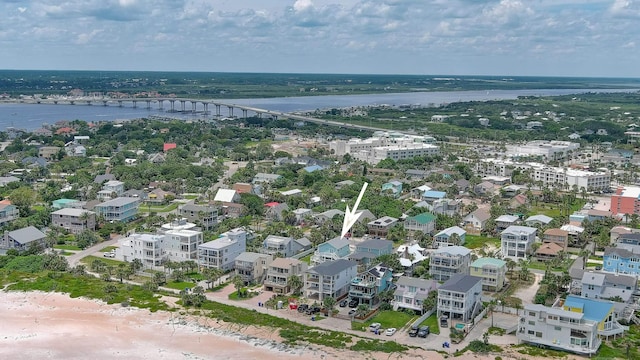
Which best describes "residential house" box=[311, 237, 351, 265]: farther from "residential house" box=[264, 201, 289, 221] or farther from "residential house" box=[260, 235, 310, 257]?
"residential house" box=[264, 201, 289, 221]

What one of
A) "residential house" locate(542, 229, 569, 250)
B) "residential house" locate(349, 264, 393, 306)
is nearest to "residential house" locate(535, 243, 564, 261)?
"residential house" locate(542, 229, 569, 250)

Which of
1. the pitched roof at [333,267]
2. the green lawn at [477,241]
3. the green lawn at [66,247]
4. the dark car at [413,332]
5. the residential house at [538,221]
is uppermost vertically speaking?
the pitched roof at [333,267]

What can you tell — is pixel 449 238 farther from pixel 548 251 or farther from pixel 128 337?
pixel 128 337

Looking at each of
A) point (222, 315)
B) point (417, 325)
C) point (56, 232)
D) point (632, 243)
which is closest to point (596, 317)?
point (417, 325)

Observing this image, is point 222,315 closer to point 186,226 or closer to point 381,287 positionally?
point 381,287

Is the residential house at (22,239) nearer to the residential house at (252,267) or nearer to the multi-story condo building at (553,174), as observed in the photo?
the residential house at (252,267)

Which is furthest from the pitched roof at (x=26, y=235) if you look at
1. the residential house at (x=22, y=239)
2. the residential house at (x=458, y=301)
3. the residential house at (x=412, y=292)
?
the residential house at (x=458, y=301)

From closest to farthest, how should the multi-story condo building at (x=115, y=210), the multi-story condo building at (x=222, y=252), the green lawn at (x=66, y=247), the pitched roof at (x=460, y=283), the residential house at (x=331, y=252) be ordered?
the pitched roof at (x=460, y=283)
the residential house at (x=331, y=252)
the multi-story condo building at (x=222, y=252)
the green lawn at (x=66, y=247)
the multi-story condo building at (x=115, y=210)
